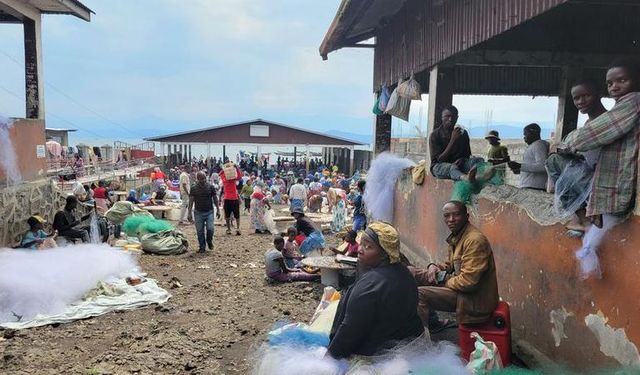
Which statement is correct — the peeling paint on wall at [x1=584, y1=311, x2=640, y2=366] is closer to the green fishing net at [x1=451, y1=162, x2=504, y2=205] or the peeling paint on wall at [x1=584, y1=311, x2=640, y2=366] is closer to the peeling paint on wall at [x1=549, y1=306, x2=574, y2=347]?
the peeling paint on wall at [x1=549, y1=306, x2=574, y2=347]

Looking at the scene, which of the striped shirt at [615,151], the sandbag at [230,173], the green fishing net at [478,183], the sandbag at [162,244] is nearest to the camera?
the striped shirt at [615,151]

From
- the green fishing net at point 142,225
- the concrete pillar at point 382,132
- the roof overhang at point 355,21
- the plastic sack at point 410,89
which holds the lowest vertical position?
the green fishing net at point 142,225

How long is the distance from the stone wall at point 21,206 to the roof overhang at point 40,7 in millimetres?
3489

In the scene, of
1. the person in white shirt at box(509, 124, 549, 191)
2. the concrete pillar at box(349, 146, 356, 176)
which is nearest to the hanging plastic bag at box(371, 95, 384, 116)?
the person in white shirt at box(509, 124, 549, 191)

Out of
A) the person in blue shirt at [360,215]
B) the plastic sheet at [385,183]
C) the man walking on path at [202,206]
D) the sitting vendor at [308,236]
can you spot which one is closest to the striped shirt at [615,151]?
the sitting vendor at [308,236]

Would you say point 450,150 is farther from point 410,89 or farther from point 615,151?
point 615,151

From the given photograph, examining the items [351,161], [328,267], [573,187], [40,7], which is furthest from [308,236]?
[351,161]

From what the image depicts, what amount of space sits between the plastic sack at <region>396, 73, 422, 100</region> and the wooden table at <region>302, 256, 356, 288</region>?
3.40 m

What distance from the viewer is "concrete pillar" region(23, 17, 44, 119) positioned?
10.6 metres

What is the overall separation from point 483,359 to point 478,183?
2.78 metres

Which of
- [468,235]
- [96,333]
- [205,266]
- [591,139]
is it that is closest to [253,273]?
[205,266]

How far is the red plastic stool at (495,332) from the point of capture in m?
4.03

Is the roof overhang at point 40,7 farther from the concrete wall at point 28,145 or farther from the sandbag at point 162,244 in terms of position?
the sandbag at point 162,244

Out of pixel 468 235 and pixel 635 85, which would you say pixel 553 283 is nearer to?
pixel 468 235
